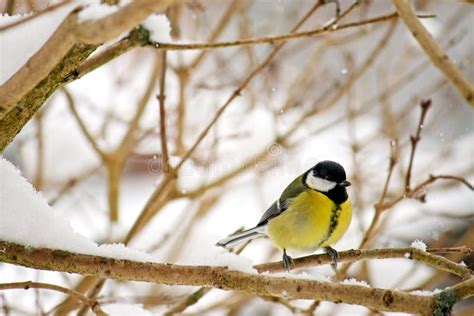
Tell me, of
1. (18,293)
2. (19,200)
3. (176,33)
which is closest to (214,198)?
(176,33)

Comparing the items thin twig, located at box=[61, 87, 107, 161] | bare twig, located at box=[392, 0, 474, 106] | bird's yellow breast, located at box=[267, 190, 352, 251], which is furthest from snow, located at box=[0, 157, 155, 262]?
thin twig, located at box=[61, 87, 107, 161]

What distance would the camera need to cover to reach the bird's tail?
1548 mm

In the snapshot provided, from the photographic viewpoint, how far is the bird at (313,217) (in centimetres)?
164

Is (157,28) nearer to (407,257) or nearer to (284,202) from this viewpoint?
(407,257)

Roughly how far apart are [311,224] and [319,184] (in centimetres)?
13

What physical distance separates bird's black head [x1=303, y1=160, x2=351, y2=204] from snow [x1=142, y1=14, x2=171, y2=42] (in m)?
0.84

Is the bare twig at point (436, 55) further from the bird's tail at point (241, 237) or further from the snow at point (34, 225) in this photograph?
the bird's tail at point (241, 237)

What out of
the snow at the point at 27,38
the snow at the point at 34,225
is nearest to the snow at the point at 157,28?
the snow at the point at 27,38

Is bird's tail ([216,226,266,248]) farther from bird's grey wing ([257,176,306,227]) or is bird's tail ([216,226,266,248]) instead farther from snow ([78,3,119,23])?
snow ([78,3,119,23])

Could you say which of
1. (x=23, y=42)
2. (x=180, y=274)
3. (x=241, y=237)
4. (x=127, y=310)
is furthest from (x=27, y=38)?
(x=241, y=237)

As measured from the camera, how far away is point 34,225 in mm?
→ 971

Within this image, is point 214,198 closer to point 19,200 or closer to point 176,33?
point 176,33

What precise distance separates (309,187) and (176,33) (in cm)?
74

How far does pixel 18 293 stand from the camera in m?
2.22
